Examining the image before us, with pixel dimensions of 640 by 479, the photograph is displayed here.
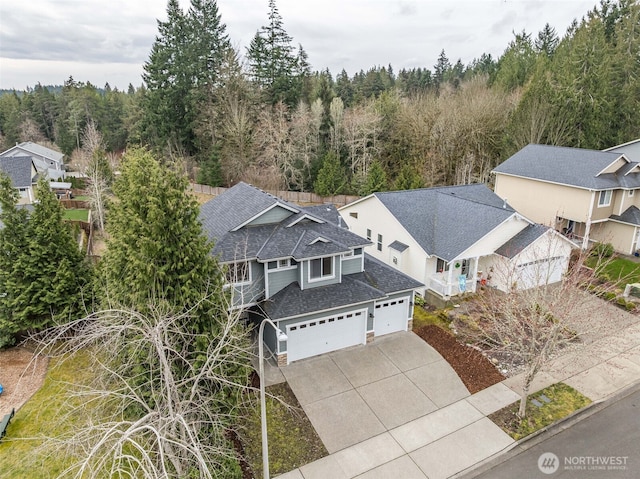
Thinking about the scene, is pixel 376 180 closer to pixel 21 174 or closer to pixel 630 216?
pixel 630 216

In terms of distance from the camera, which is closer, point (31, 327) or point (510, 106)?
point (31, 327)

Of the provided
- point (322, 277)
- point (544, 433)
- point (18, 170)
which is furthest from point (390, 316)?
point (18, 170)

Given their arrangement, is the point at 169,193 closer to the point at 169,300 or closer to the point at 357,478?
the point at 169,300

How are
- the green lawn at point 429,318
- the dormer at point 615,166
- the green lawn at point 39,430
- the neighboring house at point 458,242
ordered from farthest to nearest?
the dormer at point 615,166, the neighboring house at point 458,242, the green lawn at point 429,318, the green lawn at point 39,430

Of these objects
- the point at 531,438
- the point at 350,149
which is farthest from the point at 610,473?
the point at 350,149

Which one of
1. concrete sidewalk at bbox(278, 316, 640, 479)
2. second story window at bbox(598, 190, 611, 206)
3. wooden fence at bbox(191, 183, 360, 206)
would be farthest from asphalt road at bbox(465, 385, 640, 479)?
wooden fence at bbox(191, 183, 360, 206)

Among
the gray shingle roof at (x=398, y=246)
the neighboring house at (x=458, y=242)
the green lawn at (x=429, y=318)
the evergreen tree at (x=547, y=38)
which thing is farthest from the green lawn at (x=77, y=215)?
the evergreen tree at (x=547, y=38)

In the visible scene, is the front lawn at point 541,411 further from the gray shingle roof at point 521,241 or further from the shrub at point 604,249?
the shrub at point 604,249
